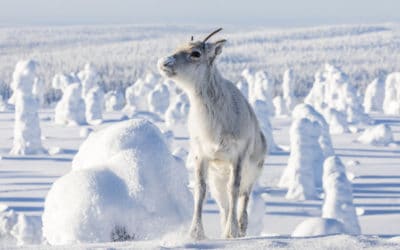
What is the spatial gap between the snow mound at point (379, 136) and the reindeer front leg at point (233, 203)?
2224 inches

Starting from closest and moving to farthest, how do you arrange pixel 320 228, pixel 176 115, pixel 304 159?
pixel 320 228
pixel 304 159
pixel 176 115

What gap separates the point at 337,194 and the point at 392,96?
70.7 meters

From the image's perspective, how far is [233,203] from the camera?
7.80 m

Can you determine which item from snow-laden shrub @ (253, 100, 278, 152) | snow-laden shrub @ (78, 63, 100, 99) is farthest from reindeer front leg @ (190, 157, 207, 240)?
snow-laden shrub @ (78, 63, 100, 99)

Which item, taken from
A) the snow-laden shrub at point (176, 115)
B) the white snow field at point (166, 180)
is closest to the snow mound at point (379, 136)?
the white snow field at point (166, 180)

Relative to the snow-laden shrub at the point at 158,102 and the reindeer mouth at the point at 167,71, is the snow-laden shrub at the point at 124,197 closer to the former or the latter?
the reindeer mouth at the point at 167,71

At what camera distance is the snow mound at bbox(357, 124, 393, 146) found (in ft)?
206

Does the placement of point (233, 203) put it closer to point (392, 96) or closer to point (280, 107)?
point (280, 107)

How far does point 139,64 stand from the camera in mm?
Result: 196250

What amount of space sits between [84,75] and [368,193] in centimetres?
7673

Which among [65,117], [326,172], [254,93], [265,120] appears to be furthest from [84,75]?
[326,172]

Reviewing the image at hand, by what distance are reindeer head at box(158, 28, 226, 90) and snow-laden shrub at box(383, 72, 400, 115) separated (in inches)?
3542

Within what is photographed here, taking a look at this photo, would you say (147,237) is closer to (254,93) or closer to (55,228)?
(55,228)

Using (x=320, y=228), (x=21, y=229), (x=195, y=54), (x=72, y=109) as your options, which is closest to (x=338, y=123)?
(x=72, y=109)
